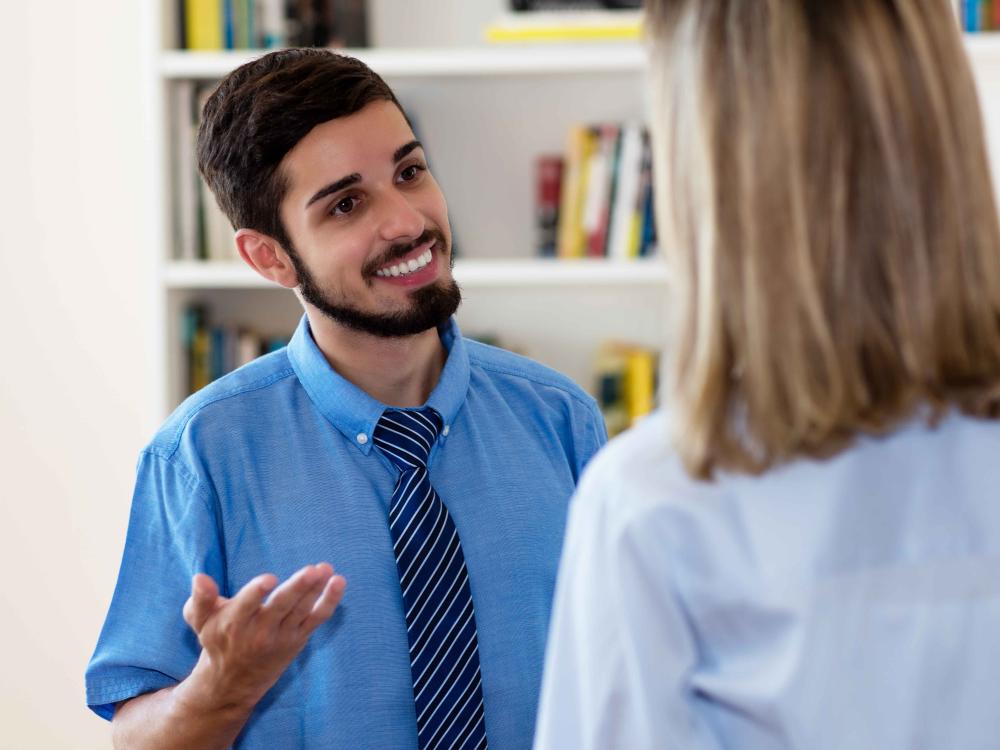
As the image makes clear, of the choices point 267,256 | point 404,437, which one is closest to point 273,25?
point 267,256

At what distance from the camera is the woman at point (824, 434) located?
2.41 ft

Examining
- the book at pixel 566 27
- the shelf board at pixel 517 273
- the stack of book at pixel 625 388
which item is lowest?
the stack of book at pixel 625 388

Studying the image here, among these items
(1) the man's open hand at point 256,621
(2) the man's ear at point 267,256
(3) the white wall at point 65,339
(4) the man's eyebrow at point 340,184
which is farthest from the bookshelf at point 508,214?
(1) the man's open hand at point 256,621

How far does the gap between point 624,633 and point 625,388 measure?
1851 millimetres

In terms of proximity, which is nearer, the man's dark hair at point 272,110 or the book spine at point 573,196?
the man's dark hair at point 272,110

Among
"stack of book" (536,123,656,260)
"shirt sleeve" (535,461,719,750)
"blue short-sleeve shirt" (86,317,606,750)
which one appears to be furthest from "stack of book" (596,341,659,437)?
"shirt sleeve" (535,461,719,750)

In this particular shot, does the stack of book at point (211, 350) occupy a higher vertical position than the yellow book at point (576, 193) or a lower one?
lower

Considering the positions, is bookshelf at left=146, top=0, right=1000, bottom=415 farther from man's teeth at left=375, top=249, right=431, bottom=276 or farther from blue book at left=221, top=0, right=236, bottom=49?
man's teeth at left=375, top=249, right=431, bottom=276

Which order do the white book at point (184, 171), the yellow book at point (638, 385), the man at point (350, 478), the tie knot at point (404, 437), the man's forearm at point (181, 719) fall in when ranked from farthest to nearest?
the yellow book at point (638, 385) < the white book at point (184, 171) < the tie knot at point (404, 437) < the man at point (350, 478) < the man's forearm at point (181, 719)

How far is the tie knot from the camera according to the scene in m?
1.40

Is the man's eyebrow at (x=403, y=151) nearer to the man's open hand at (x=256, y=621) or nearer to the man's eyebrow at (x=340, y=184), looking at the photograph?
the man's eyebrow at (x=340, y=184)

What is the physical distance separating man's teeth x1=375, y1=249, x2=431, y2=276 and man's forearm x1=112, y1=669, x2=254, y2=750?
54 centimetres

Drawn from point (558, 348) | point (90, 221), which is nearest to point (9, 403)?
point (90, 221)

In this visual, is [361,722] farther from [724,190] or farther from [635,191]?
[635,191]
